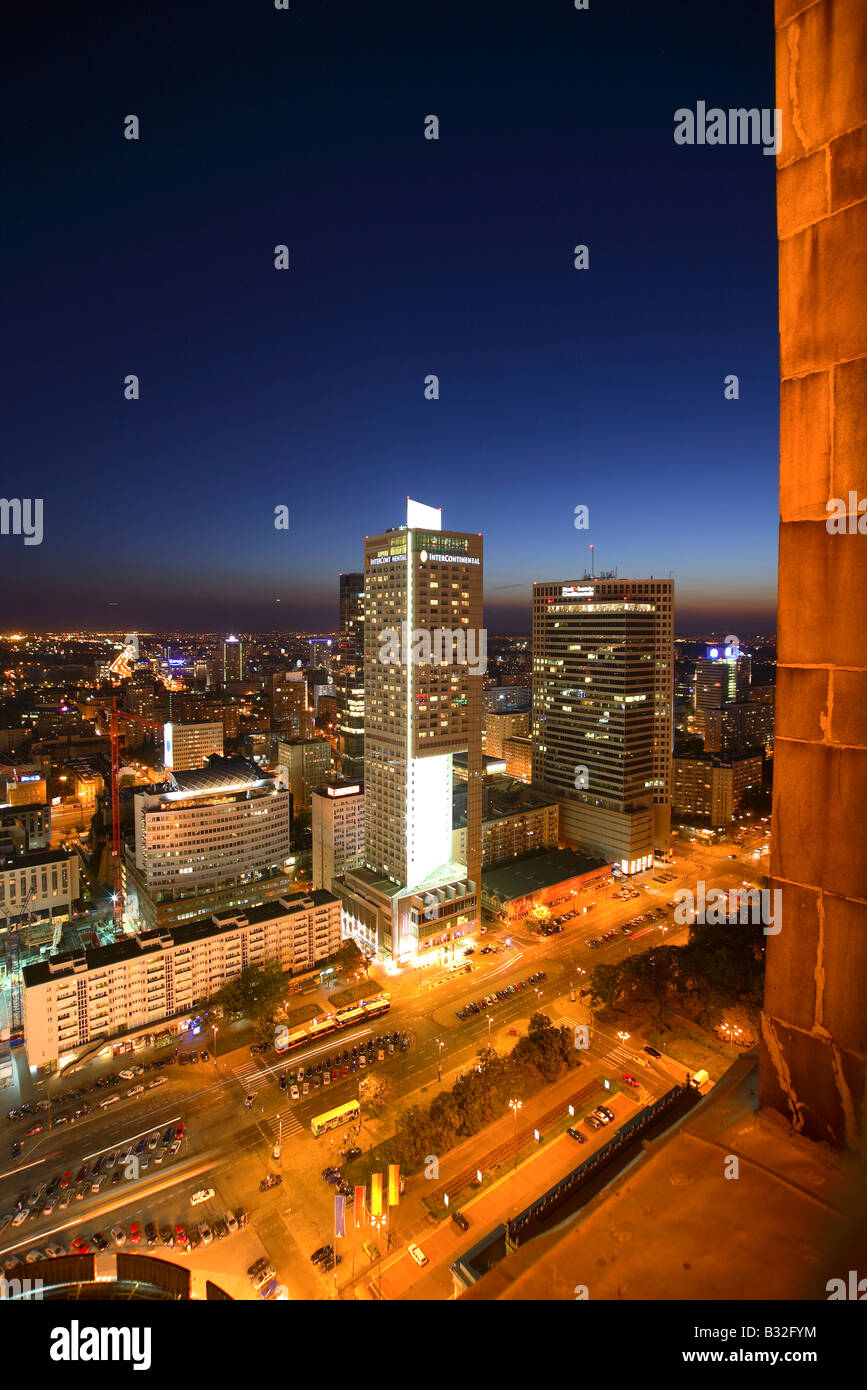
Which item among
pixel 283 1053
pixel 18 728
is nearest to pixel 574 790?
pixel 283 1053

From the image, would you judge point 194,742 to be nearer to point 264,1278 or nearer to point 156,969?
point 156,969

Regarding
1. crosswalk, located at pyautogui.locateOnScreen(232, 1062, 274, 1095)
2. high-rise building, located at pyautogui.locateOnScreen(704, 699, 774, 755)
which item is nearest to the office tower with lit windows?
crosswalk, located at pyautogui.locateOnScreen(232, 1062, 274, 1095)

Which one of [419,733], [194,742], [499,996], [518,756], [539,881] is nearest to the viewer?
[499,996]

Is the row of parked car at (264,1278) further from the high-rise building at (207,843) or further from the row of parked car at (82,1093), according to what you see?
the high-rise building at (207,843)

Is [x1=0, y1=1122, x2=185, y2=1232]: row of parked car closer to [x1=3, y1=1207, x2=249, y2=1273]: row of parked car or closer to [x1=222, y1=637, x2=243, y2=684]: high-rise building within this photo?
[x1=3, y1=1207, x2=249, y2=1273]: row of parked car

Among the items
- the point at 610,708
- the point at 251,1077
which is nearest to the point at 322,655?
the point at 610,708

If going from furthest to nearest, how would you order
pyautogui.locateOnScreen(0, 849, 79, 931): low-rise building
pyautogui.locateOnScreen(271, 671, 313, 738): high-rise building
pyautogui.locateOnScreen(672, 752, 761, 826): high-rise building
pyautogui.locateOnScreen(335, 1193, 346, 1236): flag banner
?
pyautogui.locateOnScreen(271, 671, 313, 738): high-rise building → pyautogui.locateOnScreen(672, 752, 761, 826): high-rise building → pyautogui.locateOnScreen(0, 849, 79, 931): low-rise building → pyautogui.locateOnScreen(335, 1193, 346, 1236): flag banner
